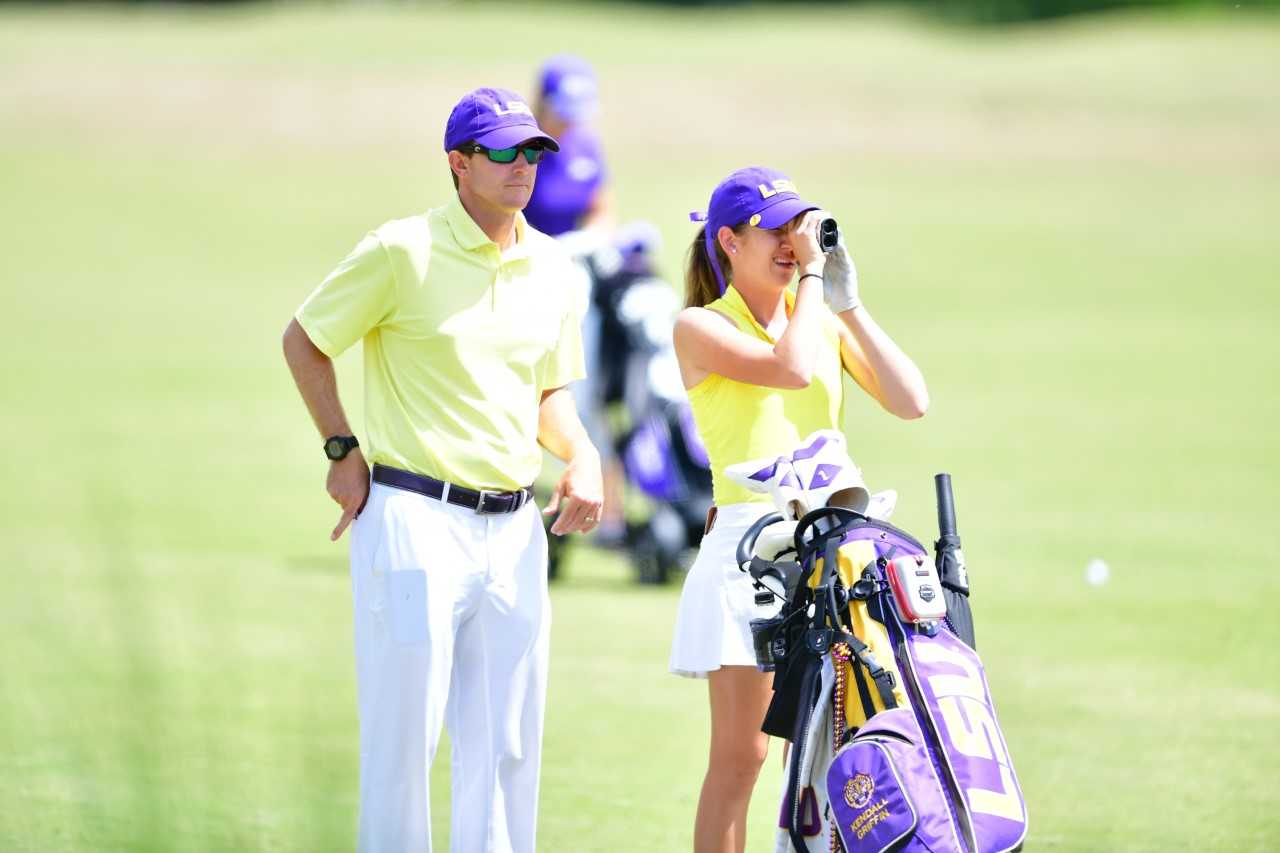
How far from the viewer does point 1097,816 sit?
19.7 ft

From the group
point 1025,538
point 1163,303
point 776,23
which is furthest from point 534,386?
point 776,23

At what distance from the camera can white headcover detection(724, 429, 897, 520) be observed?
15.1 ft

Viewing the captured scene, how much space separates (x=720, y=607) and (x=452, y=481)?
0.74 metres

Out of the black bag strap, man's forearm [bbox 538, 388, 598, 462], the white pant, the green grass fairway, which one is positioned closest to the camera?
the black bag strap

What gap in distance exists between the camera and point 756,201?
4832 mm

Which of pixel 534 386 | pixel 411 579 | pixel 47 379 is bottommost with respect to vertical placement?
pixel 47 379

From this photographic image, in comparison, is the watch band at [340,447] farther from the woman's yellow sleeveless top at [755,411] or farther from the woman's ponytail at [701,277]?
the woman's ponytail at [701,277]

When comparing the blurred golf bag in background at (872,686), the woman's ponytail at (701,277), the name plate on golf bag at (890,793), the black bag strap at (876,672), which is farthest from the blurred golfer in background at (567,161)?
the name plate on golf bag at (890,793)

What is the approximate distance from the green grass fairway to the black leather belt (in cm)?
148

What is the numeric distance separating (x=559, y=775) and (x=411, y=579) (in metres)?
2.16

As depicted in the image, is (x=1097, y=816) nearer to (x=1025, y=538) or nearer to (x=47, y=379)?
(x=1025, y=538)

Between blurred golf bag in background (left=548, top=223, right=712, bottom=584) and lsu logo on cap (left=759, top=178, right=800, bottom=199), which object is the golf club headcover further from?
blurred golf bag in background (left=548, top=223, right=712, bottom=584)

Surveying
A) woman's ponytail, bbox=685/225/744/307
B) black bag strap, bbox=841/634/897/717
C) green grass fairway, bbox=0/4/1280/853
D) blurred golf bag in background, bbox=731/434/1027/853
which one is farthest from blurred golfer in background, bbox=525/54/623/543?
black bag strap, bbox=841/634/897/717

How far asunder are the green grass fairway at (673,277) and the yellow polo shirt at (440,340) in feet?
5.23
